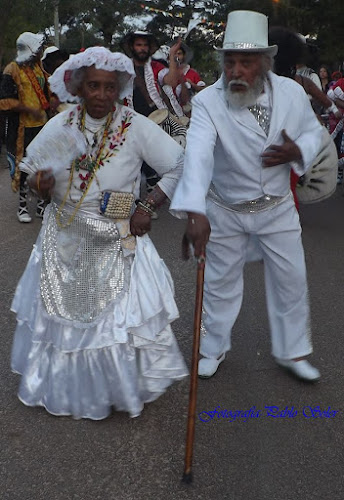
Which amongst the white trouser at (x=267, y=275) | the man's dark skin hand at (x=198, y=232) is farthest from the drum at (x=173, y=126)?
the man's dark skin hand at (x=198, y=232)

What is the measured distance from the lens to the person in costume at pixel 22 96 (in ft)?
22.4

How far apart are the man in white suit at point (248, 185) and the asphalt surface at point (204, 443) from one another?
212mm

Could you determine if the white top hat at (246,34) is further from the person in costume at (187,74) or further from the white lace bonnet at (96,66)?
the person in costume at (187,74)

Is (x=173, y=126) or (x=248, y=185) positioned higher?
(x=248, y=185)

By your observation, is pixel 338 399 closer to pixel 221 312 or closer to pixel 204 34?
pixel 221 312

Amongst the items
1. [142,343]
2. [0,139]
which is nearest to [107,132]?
[142,343]

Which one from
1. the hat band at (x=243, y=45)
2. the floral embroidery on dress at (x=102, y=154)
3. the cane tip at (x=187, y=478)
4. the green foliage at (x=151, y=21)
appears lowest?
the green foliage at (x=151, y=21)

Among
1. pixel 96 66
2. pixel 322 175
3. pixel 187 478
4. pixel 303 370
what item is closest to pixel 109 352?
pixel 187 478

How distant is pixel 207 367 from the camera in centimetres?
378

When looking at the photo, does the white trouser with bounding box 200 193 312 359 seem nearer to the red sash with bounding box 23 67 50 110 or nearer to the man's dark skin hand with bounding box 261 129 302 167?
the man's dark skin hand with bounding box 261 129 302 167

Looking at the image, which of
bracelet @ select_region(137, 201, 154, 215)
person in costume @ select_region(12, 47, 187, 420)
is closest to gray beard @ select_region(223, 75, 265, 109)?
person in costume @ select_region(12, 47, 187, 420)

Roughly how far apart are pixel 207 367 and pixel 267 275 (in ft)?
2.07

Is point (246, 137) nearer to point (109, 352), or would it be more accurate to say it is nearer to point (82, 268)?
point (82, 268)

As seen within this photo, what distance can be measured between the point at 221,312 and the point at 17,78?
13.8 ft
